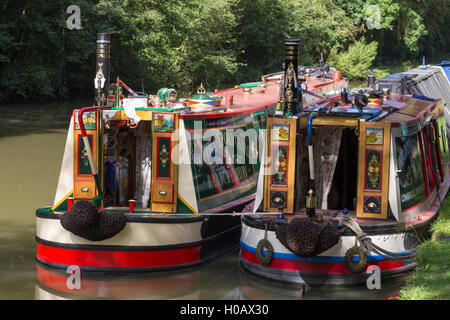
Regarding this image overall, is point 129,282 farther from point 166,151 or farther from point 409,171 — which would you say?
point 409,171

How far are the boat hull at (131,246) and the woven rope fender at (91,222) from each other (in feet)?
0.38

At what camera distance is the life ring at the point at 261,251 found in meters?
9.63

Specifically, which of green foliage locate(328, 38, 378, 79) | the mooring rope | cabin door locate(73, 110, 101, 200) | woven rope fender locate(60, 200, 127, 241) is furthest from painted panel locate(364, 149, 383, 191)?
green foliage locate(328, 38, 378, 79)

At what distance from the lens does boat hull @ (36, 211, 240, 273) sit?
9.98 m

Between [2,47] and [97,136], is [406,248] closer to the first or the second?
[97,136]

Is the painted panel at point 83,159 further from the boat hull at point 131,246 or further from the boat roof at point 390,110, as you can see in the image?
the boat roof at point 390,110

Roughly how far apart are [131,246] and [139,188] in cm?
147

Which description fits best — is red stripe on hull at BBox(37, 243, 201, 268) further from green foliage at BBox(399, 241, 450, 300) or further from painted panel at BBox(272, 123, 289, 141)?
green foliage at BBox(399, 241, 450, 300)

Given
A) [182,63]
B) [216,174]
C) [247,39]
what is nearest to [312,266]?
[216,174]

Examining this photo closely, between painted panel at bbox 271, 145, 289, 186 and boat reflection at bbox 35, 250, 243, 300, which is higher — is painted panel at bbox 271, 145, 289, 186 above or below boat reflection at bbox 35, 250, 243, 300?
above

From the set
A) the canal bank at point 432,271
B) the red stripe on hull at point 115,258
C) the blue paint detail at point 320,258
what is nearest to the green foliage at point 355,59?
the canal bank at point 432,271

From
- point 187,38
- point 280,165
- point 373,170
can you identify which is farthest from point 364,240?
point 187,38

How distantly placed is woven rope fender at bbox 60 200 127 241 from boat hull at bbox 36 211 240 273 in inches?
4.6
